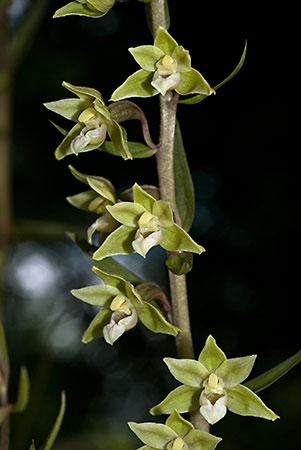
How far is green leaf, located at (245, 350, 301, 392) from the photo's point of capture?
54.2 inches

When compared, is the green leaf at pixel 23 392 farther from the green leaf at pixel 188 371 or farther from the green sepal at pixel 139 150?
the green sepal at pixel 139 150

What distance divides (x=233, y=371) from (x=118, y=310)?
282 millimetres

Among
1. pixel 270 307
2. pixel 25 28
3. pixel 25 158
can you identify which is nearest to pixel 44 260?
pixel 25 158

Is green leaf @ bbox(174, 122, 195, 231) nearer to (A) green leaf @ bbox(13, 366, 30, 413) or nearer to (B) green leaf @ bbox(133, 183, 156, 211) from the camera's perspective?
(B) green leaf @ bbox(133, 183, 156, 211)

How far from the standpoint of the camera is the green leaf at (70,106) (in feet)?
5.05

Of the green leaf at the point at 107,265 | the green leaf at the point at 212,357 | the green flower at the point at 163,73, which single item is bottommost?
the green leaf at the point at 212,357

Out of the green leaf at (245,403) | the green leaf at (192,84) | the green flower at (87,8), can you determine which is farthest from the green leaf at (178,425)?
the green flower at (87,8)

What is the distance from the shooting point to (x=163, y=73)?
4.50ft

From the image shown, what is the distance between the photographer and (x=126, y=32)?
14.1 feet

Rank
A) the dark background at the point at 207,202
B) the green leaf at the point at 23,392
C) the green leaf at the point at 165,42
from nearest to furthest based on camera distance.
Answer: the green leaf at the point at 165,42 < the green leaf at the point at 23,392 < the dark background at the point at 207,202

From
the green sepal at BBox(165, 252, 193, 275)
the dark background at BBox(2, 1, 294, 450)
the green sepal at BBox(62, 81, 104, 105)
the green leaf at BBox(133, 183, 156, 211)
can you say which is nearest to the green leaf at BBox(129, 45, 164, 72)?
the green sepal at BBox(62, 81, 104, 105)

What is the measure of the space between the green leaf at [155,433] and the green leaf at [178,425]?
1 centimetres

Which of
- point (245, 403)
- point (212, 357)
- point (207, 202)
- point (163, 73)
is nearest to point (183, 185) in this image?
point (163, 73)

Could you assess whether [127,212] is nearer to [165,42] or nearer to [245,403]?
[165,42]
